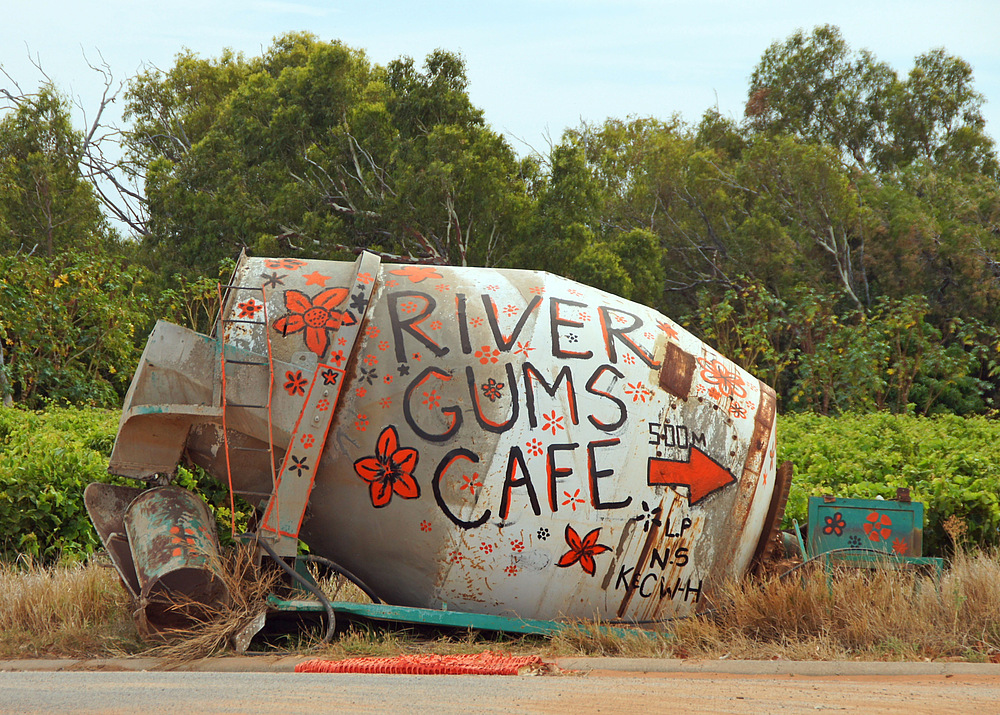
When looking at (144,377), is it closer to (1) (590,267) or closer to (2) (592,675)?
(2) (592,675)

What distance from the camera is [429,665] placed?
13.6 feet

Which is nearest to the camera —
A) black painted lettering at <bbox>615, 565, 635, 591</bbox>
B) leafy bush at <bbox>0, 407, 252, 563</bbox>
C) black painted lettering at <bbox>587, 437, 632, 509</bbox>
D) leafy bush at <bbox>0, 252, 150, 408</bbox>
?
black painted lettering at <bbox>587, 437, 632, 509</bbox>

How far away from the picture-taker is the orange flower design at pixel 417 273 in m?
4.89

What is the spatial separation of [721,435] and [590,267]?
45.1ft

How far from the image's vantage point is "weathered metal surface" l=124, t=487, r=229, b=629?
4.40 m

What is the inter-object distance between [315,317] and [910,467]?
5009 millimetres

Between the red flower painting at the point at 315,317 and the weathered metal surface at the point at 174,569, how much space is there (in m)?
1.07

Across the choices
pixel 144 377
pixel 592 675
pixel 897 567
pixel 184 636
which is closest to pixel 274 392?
pixel 144 377

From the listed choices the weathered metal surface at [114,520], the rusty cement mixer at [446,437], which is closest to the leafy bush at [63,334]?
the weathered metal surface at [114,520]

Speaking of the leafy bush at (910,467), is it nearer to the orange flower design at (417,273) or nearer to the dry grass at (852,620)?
the dry grass at (852,620)

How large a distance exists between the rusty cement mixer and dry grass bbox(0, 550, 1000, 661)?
0.23 metres

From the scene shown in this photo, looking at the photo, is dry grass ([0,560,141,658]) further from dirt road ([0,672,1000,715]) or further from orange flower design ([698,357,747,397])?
orange flower design ([698,357,747,397])

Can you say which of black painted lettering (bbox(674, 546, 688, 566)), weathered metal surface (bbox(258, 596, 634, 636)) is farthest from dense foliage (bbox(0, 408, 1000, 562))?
black painted lettering (bbox(674, 546, 688, 566))

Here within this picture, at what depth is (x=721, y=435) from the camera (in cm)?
504
